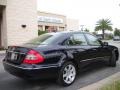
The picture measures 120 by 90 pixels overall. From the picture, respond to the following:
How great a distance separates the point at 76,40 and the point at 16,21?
1424 centimetres

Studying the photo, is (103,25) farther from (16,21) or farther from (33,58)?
(33,58)

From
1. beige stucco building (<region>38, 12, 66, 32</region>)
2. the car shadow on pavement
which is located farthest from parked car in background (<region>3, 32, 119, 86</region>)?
beige stucco building (<region>38, 12, 66, 32</region>)

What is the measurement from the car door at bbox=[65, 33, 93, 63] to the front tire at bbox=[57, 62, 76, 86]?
0.31m

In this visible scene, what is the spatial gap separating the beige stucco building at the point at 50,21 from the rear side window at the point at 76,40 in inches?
1246

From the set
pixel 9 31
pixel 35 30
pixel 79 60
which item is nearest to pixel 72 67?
pixel 79 60

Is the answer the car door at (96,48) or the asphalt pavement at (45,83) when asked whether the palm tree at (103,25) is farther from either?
the asphalt pavement at (45,83)

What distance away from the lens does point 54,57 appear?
17.1 ft

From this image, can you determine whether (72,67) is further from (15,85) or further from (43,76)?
(15,85)

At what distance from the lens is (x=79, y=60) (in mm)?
5938

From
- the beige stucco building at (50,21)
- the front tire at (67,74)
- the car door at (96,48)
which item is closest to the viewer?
the front tire at (67,74)

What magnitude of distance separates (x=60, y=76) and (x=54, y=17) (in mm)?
36410

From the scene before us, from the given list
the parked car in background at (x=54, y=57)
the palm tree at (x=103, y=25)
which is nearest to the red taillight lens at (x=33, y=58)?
the parked car in background at (x=54, y=57)

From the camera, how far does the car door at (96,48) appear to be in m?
6.56

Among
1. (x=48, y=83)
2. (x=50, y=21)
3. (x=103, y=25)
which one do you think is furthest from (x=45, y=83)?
(x=103, y=25)
